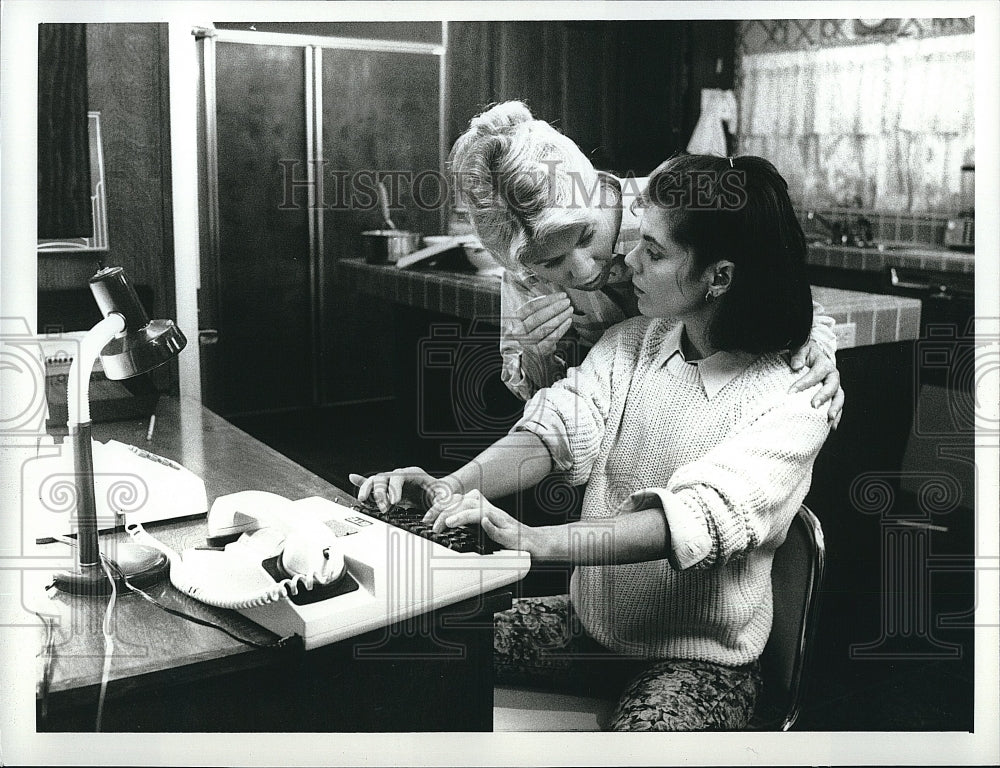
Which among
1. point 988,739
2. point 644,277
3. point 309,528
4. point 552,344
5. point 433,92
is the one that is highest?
point 433,92

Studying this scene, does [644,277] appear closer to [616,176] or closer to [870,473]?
[616,176]

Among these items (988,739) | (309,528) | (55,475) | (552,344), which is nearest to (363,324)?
(552,344)

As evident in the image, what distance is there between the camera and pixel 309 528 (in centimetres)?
142

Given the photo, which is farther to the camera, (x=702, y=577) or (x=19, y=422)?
(x=19, y=422)

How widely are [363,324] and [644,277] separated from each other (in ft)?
1.72

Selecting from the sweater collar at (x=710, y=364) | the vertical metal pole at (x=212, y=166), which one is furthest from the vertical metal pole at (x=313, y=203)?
the sweater collar at (x=710, y=364)

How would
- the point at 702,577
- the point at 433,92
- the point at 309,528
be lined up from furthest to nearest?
1. the point at 433,92
2. the point at 702,577
3. the point at 309,528

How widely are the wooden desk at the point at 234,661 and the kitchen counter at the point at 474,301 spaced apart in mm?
355

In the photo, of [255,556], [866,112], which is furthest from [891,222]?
[255,556]

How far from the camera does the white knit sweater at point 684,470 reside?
4.92ft

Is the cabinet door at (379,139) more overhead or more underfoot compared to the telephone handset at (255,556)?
more overhead

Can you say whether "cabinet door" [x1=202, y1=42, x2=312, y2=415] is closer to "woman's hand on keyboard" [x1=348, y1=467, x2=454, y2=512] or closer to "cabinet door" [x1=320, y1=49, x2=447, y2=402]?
"cabinet door" [x1=320, y1=49, x2=447, y2=402]

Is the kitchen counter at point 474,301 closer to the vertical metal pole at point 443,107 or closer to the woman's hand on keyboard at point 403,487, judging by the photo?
the vertical metal pole at point 443,107

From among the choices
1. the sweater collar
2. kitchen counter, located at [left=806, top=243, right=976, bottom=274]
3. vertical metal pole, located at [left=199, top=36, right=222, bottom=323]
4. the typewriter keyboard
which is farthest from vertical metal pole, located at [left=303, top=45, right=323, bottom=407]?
kitchen counter, located at [left=806, top=243, right=976, bottom=274]
